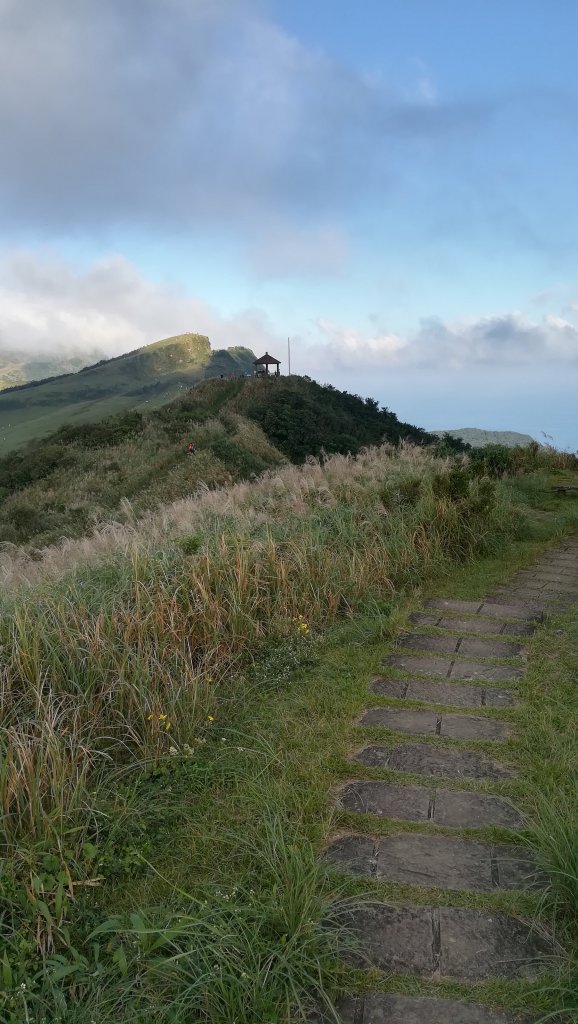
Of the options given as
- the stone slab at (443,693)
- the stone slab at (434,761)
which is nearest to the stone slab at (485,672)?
the stone slab at (443,693)

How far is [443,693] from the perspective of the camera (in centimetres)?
355

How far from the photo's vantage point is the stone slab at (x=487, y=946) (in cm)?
185

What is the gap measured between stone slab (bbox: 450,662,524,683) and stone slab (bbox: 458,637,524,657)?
6.4 inches

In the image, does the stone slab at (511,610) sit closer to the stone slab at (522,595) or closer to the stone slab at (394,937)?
the stone slab at (522,595)

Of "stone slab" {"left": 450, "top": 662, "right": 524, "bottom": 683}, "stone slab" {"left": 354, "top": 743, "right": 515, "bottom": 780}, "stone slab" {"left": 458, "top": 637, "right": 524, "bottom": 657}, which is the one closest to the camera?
"stone slab" {"left": 354, "top": 743, "right": 515, "bottom": 780}

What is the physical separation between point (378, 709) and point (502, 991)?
1.64 meters

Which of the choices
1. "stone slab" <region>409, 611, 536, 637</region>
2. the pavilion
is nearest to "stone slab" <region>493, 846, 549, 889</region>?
"stone slab" <region>409, 611, 536, 637</region>

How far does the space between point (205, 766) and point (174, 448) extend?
22097 millimetres

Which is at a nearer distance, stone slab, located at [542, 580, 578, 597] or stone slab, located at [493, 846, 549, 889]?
stone slab, located at [493, 846, 549, 889]

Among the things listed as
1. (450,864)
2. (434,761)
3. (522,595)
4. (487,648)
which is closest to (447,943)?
(450,864)

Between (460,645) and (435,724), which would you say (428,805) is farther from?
(460,645)

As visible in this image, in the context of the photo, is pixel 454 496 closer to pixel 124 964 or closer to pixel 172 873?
pixel 172 873

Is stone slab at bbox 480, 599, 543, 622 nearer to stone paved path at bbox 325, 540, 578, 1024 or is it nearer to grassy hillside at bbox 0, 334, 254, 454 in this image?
stone paved path at bbox 325, 540, 578, 1024

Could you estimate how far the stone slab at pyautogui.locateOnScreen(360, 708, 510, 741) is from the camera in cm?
312
